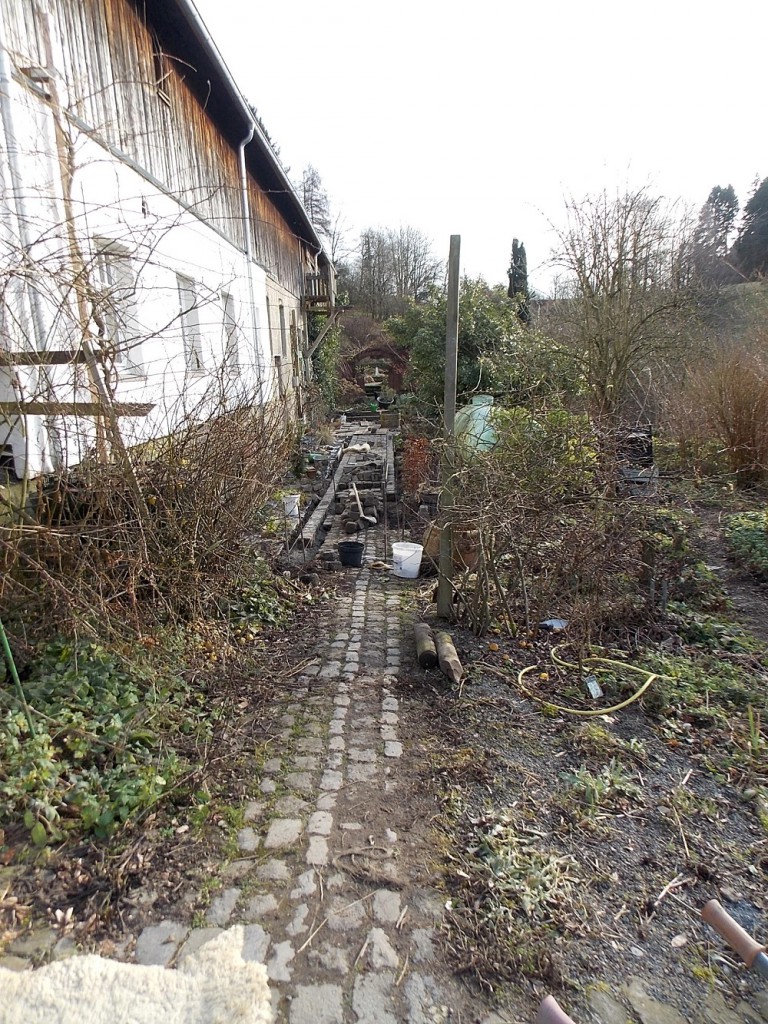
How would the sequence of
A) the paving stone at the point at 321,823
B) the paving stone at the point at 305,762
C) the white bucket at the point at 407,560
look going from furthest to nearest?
the white bucket at the point at 407,560, the paving stone at the point at 305,762, the paving stone at the point at 321,823

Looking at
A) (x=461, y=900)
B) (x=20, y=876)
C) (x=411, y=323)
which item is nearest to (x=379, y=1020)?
(x=461, y=900)

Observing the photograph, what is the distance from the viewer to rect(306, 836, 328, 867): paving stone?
2504 millimetres

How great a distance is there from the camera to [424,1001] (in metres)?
1.93

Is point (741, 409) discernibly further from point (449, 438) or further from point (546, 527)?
point (449, 438)

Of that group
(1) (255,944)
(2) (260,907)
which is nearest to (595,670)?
(2) (260,907)

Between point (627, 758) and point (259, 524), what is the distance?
3.82 m

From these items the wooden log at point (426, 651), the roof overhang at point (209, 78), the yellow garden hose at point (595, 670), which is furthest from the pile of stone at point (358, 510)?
the roof overhang at point (209, 78)

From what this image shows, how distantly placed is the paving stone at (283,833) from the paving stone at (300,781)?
24 centimetres

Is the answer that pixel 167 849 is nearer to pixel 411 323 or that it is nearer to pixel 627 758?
pixel 627 758

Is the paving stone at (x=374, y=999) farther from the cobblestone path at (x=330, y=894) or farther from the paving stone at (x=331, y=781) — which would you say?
the paving stone at (x=331, y=781)

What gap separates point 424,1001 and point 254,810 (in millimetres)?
1207

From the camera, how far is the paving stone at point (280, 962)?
1.99 meters

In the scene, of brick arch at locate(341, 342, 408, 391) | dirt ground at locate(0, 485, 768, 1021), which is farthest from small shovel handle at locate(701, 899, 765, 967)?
brick arch at locate(341, 342, 408, 391)

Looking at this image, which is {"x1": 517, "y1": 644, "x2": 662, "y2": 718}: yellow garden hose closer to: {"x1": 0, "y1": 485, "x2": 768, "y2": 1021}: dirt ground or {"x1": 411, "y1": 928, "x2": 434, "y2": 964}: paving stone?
{"x1": 0, "y1": 485, "x2": 768, "y2": 1021}: dirt ground
